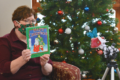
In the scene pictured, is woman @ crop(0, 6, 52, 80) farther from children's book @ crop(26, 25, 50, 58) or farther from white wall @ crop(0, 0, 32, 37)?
white wall @ crop(0, 0, 32, 37)

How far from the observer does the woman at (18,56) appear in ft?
3.87

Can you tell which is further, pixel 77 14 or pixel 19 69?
pixel 77 14

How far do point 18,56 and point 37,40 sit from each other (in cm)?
27

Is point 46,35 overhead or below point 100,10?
below

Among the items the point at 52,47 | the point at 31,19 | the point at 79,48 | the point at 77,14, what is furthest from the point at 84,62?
the point at 31,19

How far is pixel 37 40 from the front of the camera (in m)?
1.13

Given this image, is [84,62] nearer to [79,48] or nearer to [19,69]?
[79,48]

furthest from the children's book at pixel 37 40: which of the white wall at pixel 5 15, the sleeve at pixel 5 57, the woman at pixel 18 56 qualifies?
the white wall at pixel 5 15

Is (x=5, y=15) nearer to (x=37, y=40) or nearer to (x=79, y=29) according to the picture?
(x=79, y=29)

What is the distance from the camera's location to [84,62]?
1.87 metres

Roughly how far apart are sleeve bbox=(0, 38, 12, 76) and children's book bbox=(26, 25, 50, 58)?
24 centimetres

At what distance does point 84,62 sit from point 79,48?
0.20m

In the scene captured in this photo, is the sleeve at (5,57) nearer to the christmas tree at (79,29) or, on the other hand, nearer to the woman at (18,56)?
the woman at (18,56)

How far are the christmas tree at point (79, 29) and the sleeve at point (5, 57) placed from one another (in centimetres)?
81
